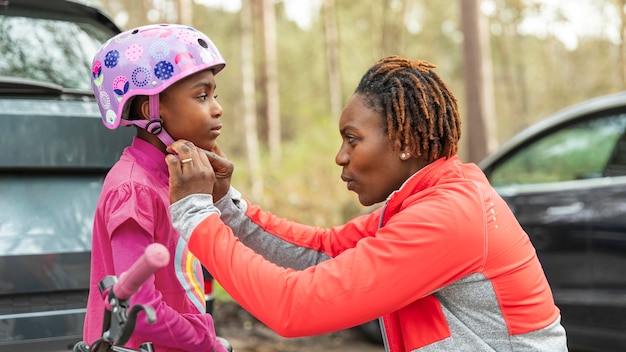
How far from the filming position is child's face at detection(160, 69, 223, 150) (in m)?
2.25

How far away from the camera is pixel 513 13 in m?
33.0

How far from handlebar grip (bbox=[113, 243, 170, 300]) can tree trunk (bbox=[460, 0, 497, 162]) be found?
989 centimetres

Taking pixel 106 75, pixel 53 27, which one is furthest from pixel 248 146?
pixel 106 75

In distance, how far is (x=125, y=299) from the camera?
1710 millimetres

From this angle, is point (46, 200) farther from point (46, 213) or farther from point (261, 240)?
point (261, 240)

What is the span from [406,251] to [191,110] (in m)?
0.76

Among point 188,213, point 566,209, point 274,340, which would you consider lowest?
point 274,340

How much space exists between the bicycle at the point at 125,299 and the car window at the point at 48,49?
6.00 feet

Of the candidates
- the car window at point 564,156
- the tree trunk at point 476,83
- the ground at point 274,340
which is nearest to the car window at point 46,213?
the ground at point 274,340

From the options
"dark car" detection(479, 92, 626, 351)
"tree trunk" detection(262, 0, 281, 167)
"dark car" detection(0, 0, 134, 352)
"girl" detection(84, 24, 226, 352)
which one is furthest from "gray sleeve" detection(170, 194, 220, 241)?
"tree trunk" detection(262, 0, 281, 167)

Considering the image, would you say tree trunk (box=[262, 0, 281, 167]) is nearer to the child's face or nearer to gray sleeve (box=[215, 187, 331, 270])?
gray sleeve (box=[215, 187, 331, 270])

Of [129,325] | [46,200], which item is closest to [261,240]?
[46,200]

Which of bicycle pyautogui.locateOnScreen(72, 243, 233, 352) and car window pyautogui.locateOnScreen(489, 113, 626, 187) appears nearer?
bicycle pyautogui.locateOnScreen(72, 243, 233, 352)

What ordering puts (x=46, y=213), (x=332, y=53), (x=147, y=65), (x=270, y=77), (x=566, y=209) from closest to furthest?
(x=147, y=65) < (x=46, y=213) < (x=566, y=209) < (x=270, y=77) < (x=332, y=53)
